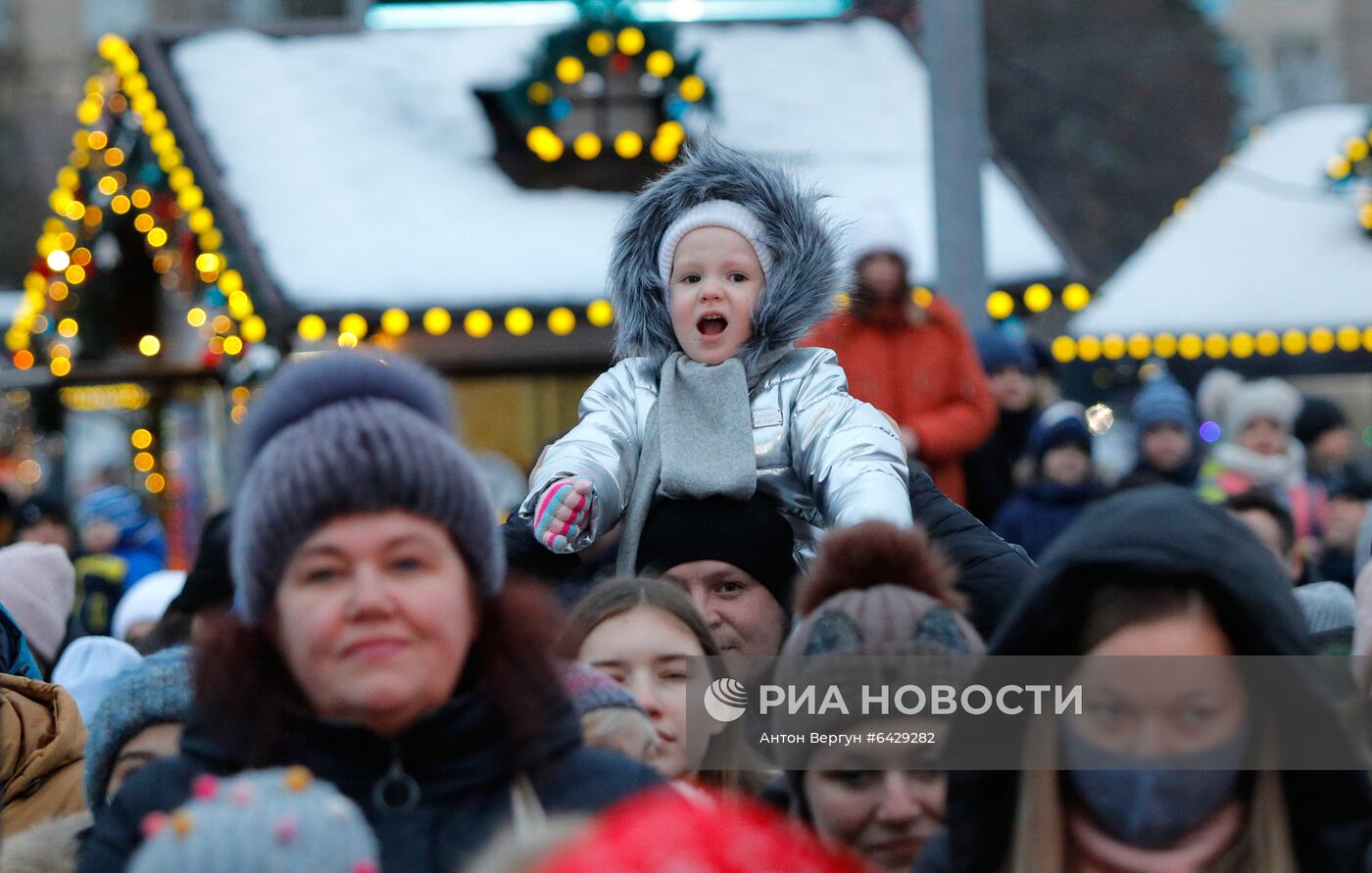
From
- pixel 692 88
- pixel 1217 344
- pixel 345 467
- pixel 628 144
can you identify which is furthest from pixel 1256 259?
pixel 345 467

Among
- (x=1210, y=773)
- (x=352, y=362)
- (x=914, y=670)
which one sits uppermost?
(x=352, y=362)

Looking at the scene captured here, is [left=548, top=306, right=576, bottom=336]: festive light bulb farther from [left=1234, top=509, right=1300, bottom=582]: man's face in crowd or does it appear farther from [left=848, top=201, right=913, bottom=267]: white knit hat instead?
[left=1234, top=509, right=1300, bottom=582]: man's face in crowd

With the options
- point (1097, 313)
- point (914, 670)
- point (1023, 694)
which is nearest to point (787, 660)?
point (914, 670)

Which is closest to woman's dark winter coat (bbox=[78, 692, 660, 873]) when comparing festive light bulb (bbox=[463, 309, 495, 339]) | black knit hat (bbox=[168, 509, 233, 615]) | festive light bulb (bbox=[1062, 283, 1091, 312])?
black knit hat (bbox=[168, 509, 233, 615])

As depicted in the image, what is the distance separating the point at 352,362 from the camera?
90.4 inches

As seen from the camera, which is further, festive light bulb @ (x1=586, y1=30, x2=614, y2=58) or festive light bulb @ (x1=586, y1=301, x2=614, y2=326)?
festive light bulb @ (x1=586, y1=30, x2=614, y2=58)

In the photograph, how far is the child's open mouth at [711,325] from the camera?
3.63m

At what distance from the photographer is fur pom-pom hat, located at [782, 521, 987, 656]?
2520 millimetres

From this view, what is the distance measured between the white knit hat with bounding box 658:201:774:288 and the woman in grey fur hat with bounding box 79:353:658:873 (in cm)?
153

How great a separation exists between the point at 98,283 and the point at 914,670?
34.8 ft

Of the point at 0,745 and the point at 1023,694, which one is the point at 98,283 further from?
the point at 1023,694

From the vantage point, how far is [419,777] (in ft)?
7.04

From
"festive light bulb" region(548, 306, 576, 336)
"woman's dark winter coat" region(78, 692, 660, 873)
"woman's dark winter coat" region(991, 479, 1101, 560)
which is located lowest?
"woman's dark winter coat" region(78, 692, 660, 873)

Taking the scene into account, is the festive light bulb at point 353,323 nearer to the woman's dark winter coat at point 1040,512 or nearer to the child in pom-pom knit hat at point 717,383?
the woman's dark winter coat at point 1040,512
